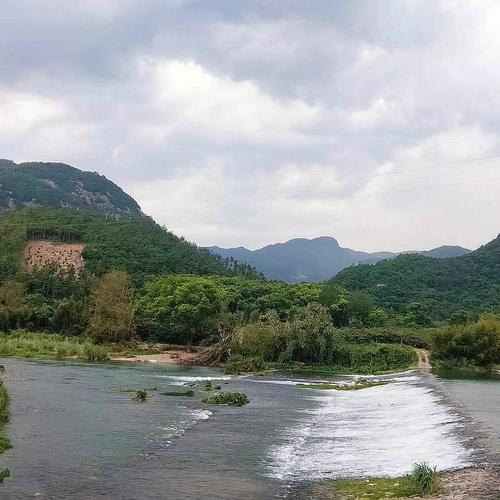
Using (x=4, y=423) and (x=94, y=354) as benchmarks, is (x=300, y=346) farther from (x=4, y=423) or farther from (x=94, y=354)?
(x=4, y=423)

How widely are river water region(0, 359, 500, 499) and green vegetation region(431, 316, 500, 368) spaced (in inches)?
1150

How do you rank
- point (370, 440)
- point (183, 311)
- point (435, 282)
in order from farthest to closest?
1. point (435, 282)
2. point (183, 311)
3. point (370, 440)

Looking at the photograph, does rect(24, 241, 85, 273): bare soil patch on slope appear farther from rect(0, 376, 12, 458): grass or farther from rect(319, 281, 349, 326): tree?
rect(0, 376, 12, 458): grass

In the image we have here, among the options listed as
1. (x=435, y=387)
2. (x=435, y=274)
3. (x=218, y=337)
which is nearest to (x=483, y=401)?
(x=435, y=387)

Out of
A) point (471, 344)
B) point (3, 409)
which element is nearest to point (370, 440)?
point (3, 409)

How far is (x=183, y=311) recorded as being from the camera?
9419 cm

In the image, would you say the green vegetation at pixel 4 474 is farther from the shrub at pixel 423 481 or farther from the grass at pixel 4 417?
the shrub at pixel 423 481

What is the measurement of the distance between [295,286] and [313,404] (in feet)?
252

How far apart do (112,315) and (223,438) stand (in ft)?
227

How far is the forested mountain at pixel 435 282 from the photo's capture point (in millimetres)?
126750

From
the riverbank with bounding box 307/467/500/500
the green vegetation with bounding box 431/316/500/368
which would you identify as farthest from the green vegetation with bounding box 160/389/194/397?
the green vegetation with bounding box 431/316/500/368

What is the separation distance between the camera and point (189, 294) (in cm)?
9825

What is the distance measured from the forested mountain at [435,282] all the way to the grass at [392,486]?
9288 cm

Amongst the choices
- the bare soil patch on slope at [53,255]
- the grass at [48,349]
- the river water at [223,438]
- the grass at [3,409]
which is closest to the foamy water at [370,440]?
the river water at [223,438]
